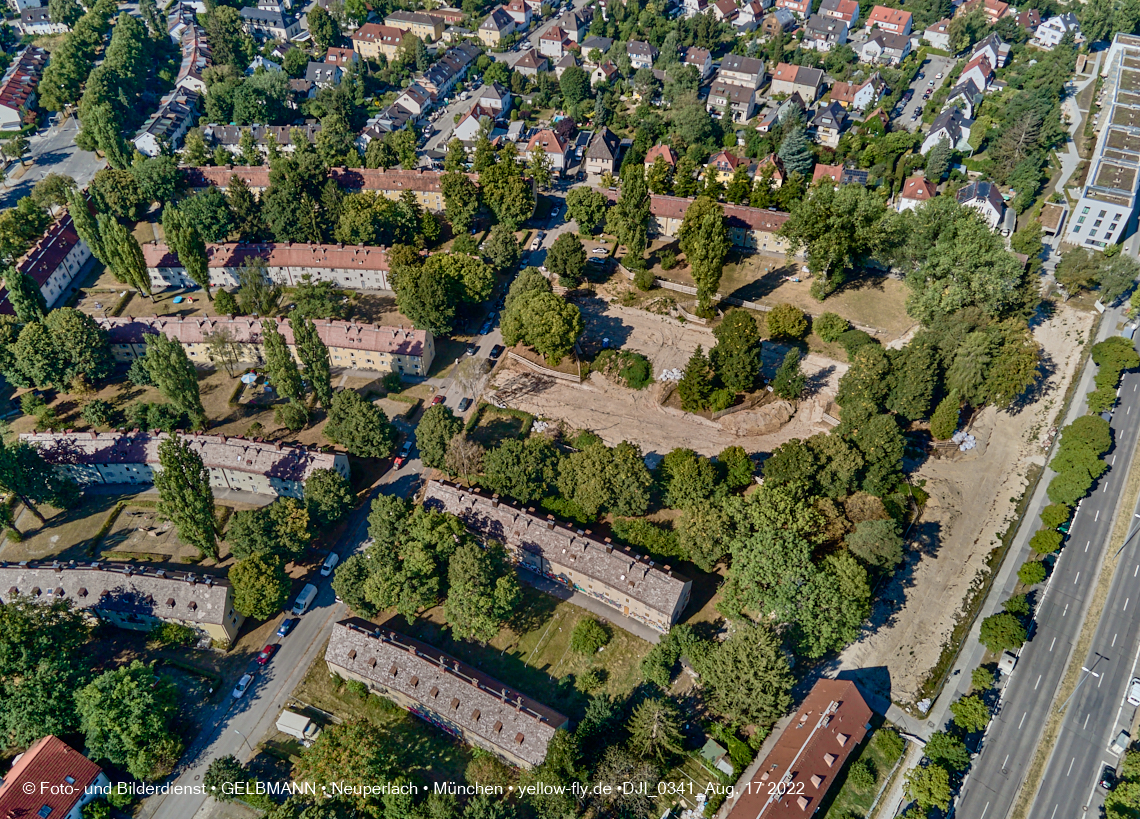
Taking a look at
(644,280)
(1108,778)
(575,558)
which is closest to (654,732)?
(575,558)

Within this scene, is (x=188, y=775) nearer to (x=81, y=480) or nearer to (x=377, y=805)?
(x=377, y=805)

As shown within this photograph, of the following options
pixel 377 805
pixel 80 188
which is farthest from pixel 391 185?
pixel 377 805

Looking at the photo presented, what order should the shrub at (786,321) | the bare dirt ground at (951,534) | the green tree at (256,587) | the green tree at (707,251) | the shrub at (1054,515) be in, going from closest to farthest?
the green tree at (256,587), the bare dirt ground at (951,534), the shrub at (1054,515), the shrub at (786,321), the green tree at (707,251)

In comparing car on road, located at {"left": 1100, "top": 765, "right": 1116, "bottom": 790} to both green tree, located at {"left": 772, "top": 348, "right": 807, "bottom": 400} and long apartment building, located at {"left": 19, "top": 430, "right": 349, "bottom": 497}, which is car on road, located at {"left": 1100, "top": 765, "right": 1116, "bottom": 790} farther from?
long apartment building, located at {"left": 19, "top": 430, "right": 349, "bottom": 497}

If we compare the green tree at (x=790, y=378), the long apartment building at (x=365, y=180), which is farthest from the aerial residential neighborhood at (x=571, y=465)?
the green tree at (x=790, y=378)

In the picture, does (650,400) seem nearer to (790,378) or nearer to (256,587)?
(790,378)

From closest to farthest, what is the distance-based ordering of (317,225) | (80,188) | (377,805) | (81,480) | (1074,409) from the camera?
(377,805)
(81,480)
(1074,409)
(317,225)
(80,188)

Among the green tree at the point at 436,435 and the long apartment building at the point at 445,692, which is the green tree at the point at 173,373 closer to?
the green tree at the point at 436,435
